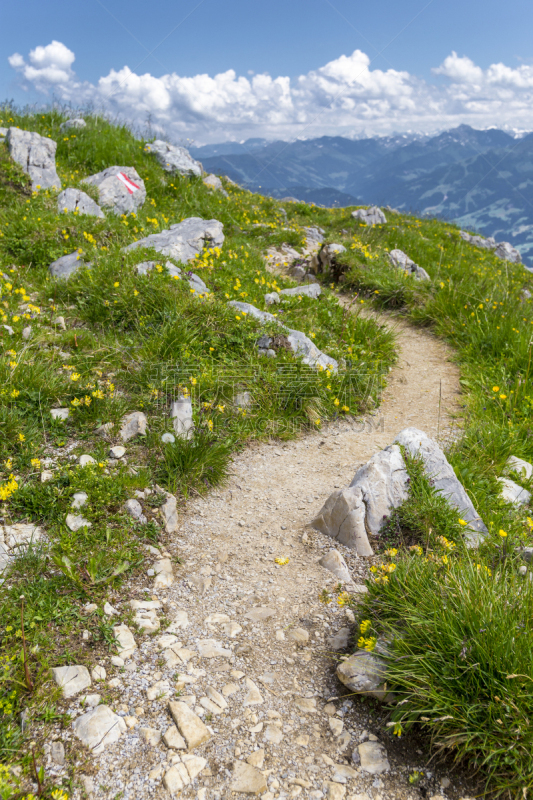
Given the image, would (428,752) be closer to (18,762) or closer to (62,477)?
(18,762)

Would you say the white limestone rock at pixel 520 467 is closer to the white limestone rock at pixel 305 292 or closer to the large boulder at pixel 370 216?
the white limestone rock at pixel 305 292

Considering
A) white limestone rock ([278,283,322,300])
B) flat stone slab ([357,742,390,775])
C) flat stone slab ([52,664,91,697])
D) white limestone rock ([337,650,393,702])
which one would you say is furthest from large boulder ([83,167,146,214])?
flat stone slab ([357,742,390,775])

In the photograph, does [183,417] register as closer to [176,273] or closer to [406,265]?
[176,273]

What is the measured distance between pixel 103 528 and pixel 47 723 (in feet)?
4.57

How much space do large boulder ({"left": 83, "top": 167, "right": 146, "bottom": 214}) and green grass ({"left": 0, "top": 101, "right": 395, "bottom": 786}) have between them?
572 mm

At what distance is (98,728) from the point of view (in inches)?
94.7

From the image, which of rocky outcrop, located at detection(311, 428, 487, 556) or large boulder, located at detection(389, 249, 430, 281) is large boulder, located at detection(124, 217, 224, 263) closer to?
large boulder, located at detection(389, 249, 430, 281)

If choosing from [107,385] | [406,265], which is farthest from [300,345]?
[406,265]

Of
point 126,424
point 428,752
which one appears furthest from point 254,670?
point 126,424

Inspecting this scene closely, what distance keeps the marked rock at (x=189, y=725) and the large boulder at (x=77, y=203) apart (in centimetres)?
837

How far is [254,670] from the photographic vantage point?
2867mm

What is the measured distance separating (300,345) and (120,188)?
21.3 feet

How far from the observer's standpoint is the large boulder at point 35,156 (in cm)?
927

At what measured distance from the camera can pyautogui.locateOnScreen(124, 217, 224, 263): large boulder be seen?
7535 millimetres
